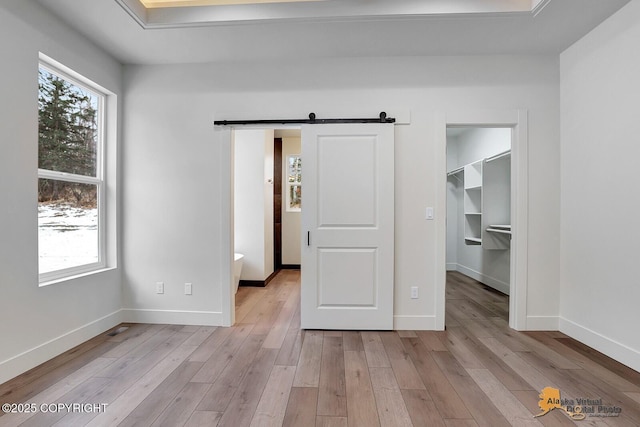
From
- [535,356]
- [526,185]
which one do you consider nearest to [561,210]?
[526,185]

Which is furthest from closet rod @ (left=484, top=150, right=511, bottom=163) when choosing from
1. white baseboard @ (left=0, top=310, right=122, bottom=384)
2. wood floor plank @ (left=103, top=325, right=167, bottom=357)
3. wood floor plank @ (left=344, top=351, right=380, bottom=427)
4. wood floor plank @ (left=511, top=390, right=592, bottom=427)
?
white baseboard @ (left=0, top=310, right=122, bottom=384)

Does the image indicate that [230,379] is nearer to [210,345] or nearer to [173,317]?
[210,345]

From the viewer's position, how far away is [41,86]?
2439mm

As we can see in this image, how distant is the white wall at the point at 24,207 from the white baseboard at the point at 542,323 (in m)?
4.14

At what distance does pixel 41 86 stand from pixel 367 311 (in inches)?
133

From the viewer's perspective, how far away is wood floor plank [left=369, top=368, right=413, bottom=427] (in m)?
1.66

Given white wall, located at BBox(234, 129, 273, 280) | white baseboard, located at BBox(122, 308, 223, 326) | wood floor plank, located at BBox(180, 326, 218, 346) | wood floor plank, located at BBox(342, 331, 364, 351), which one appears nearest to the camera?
wood floor plank, located at BBox(342, 331, 364, 351)

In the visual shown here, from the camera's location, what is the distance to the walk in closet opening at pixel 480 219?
421cm

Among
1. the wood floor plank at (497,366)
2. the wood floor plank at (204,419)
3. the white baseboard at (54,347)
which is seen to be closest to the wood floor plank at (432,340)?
the wood floor plank at (497,366)

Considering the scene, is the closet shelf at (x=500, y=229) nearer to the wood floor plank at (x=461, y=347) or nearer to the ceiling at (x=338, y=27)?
the wood floor plank at (x=461, y=347)

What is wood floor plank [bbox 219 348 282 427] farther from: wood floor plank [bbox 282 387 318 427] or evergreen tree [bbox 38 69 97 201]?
evergreen tree [bbox 38 69 97 201]

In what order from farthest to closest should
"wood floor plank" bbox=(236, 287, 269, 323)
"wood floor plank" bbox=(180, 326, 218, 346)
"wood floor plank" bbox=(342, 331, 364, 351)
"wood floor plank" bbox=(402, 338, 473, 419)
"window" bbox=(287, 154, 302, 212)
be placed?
"window" bbox=(287, 154, 302, 212) → "wood floor plank" bbox=(236, 287, 269, 323) → "wood floor plank" bbox=(180, 326, 218, 346) → "wood floor plank" bbox=(342, 331, 364, 351) → "wood floor plank" bbox=(402, 338, 473, 419)

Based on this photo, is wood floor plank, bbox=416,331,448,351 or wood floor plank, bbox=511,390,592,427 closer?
wood floor plank, bbox=511,390,592,427

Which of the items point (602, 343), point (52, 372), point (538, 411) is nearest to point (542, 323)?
point (602, 343)
